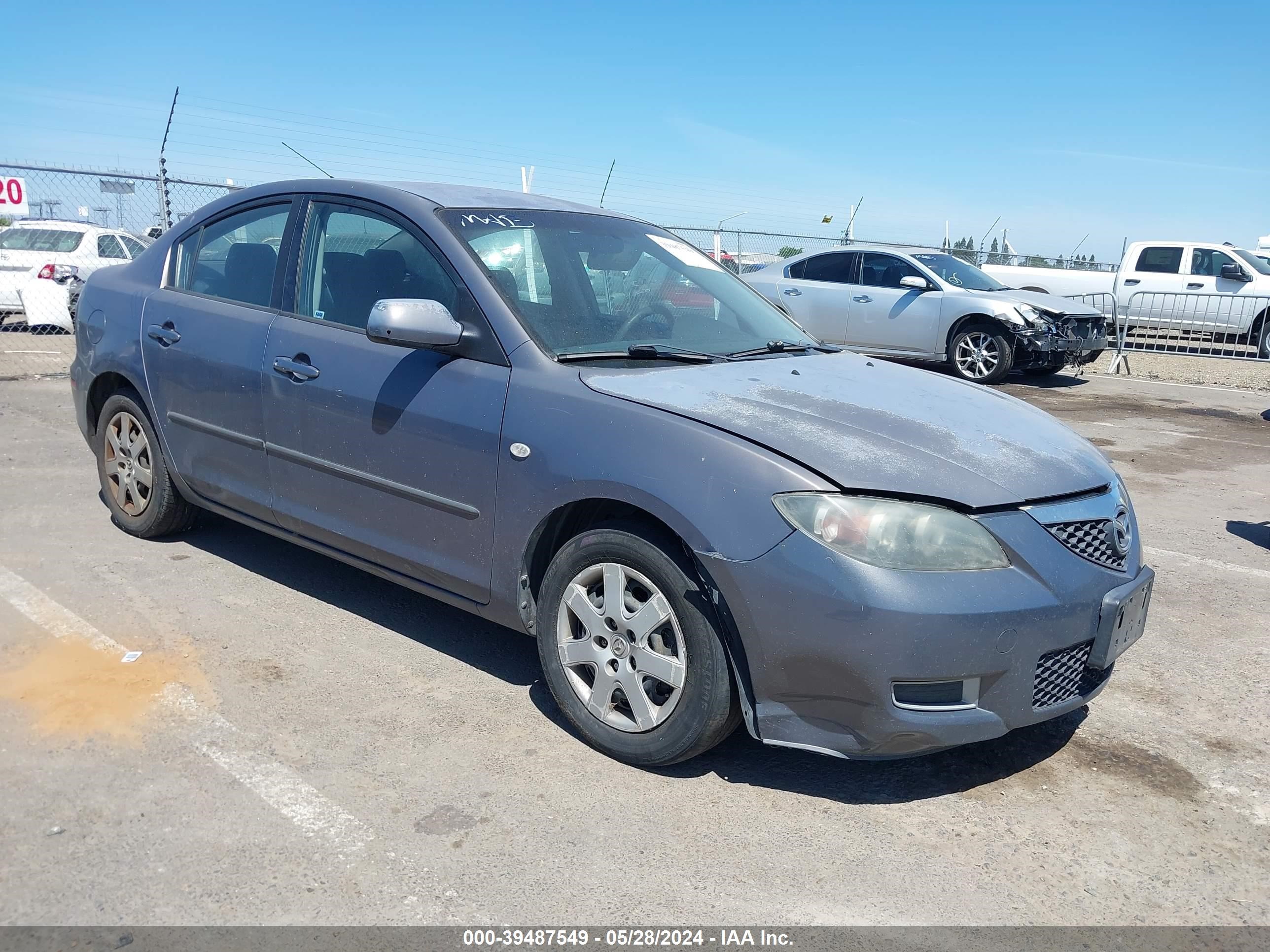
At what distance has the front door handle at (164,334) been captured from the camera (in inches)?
186

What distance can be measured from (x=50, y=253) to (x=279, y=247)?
1340 cm

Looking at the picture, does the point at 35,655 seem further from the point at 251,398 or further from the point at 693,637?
the point at 693,637

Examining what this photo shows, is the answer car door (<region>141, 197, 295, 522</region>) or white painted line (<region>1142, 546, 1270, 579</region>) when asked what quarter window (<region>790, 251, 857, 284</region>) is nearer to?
white painted line (<region>1142, 546, 1270, 579</region>)

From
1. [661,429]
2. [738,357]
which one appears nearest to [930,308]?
[738,357]

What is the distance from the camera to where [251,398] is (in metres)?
4.32

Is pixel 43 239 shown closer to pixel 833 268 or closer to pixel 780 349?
pixel 833 268

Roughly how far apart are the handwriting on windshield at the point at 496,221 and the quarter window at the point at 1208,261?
53.5 ft

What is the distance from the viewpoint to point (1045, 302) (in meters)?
12.9

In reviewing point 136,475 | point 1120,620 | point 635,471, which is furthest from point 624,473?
point 136,475

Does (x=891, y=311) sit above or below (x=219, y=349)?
above

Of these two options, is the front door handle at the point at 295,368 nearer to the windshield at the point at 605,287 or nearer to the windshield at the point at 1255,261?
the windshield at the point at 605,287

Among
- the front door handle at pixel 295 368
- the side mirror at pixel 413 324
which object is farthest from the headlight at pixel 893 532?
the front door handle at pixel 295 368

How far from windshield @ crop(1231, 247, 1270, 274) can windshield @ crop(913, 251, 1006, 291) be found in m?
5.86

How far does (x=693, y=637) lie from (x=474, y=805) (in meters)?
0.78
